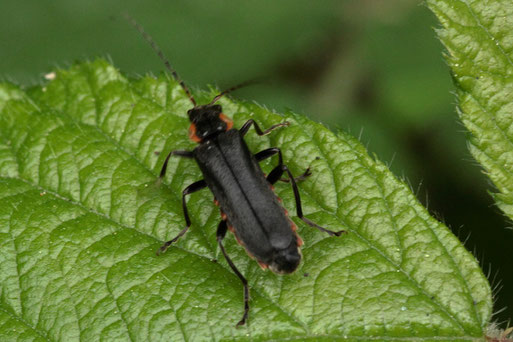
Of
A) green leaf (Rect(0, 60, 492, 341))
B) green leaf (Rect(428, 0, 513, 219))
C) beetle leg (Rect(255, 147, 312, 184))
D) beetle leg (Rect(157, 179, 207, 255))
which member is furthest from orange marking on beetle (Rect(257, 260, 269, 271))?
green leaf (Rect(428, 0, 513, 219))

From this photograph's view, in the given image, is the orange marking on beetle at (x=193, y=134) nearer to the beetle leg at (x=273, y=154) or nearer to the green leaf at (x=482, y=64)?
the beetle leg at (x=273, y=154)

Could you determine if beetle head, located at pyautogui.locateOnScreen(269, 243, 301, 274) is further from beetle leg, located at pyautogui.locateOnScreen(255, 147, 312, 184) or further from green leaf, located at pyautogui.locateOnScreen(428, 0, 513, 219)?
green leaf, located at pyautogui.locateOnScreen(428, 0, 513, 219)

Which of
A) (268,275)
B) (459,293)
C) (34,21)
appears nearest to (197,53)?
(34,21)

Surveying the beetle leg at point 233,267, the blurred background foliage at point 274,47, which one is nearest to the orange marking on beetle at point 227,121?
the beetle leg at point 233,267

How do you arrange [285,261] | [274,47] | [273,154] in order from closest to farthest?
1. [285,261]
2. [273,154]
3. [274,47]

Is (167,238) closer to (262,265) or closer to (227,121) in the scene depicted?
(262,265)

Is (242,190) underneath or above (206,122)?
underneath

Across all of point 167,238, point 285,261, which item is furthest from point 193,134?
point 285,261
